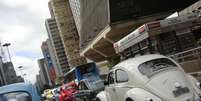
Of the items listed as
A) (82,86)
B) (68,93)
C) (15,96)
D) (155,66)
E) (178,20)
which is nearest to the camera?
(155,66)

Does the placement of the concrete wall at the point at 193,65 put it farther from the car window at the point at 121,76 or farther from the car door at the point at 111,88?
the car window at the point at 121,76

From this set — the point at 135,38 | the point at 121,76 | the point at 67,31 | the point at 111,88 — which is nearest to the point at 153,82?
the point at 121,76

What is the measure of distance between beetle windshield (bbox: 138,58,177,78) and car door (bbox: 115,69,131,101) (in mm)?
609

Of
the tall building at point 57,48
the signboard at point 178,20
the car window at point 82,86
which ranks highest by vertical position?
the tall building at point 57,48

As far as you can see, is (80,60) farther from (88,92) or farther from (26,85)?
(26,85)

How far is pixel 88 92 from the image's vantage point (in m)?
22.0

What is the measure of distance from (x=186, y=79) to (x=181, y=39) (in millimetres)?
7478

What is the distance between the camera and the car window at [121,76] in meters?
11.8

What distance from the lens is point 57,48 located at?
170 m

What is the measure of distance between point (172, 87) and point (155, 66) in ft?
3.98

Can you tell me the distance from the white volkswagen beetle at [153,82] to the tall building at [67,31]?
112 metres

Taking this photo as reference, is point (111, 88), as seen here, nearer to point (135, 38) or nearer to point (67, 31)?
point (135, 38)

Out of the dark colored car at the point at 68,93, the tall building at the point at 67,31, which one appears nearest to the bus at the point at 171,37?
the dark colored car at the point at 68,93

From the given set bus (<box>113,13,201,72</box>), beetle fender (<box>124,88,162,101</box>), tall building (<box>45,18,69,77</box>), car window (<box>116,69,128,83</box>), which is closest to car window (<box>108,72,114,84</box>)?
car window (<box>116,69,128,83</box>)
